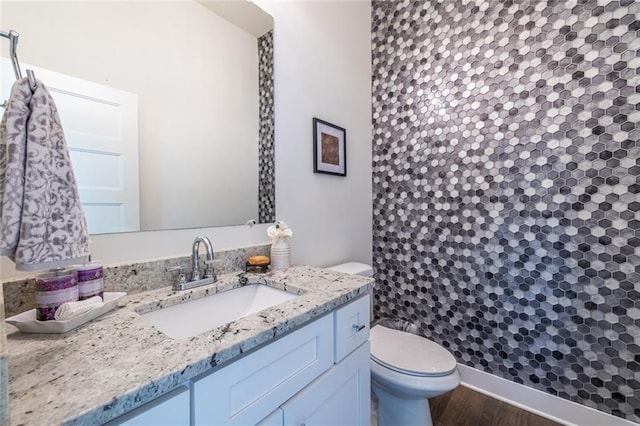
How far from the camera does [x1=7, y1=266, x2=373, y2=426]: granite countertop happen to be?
375 millimetres

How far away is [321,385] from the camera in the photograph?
2.54 ft

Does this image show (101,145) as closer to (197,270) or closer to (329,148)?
(197,270)

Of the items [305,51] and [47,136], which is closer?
[47,136]

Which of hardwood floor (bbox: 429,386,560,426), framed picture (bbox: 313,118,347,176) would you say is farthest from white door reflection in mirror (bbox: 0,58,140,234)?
hardwood floor (bbox: 429,386,560,426)

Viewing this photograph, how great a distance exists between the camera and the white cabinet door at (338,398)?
0.71 metres

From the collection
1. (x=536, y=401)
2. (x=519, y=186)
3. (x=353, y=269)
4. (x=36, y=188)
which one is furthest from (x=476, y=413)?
(x=36, y=188)

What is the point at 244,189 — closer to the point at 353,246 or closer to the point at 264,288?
the point at 264,288

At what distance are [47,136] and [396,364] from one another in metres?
1.39

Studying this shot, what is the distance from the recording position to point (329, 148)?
1.60m

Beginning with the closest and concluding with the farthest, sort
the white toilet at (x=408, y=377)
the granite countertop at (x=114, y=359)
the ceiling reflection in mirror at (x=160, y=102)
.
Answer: the granite countertop at (x=114, y=359) → the ceiling reflection in mirror at (x=160, y=102) → the white toilet at (x=408, y=377)

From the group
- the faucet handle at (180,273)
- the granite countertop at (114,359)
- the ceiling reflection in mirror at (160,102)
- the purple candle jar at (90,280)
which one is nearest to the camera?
the granite countertop at (114,359)

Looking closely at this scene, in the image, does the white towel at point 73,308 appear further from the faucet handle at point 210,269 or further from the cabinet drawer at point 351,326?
the cabinet drawer at point 351,326

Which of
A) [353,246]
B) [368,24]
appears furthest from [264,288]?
[368,24]

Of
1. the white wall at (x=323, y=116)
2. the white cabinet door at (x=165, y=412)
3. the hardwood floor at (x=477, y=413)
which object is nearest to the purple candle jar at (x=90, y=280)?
the white cabinet door at (x=165, y=412)
